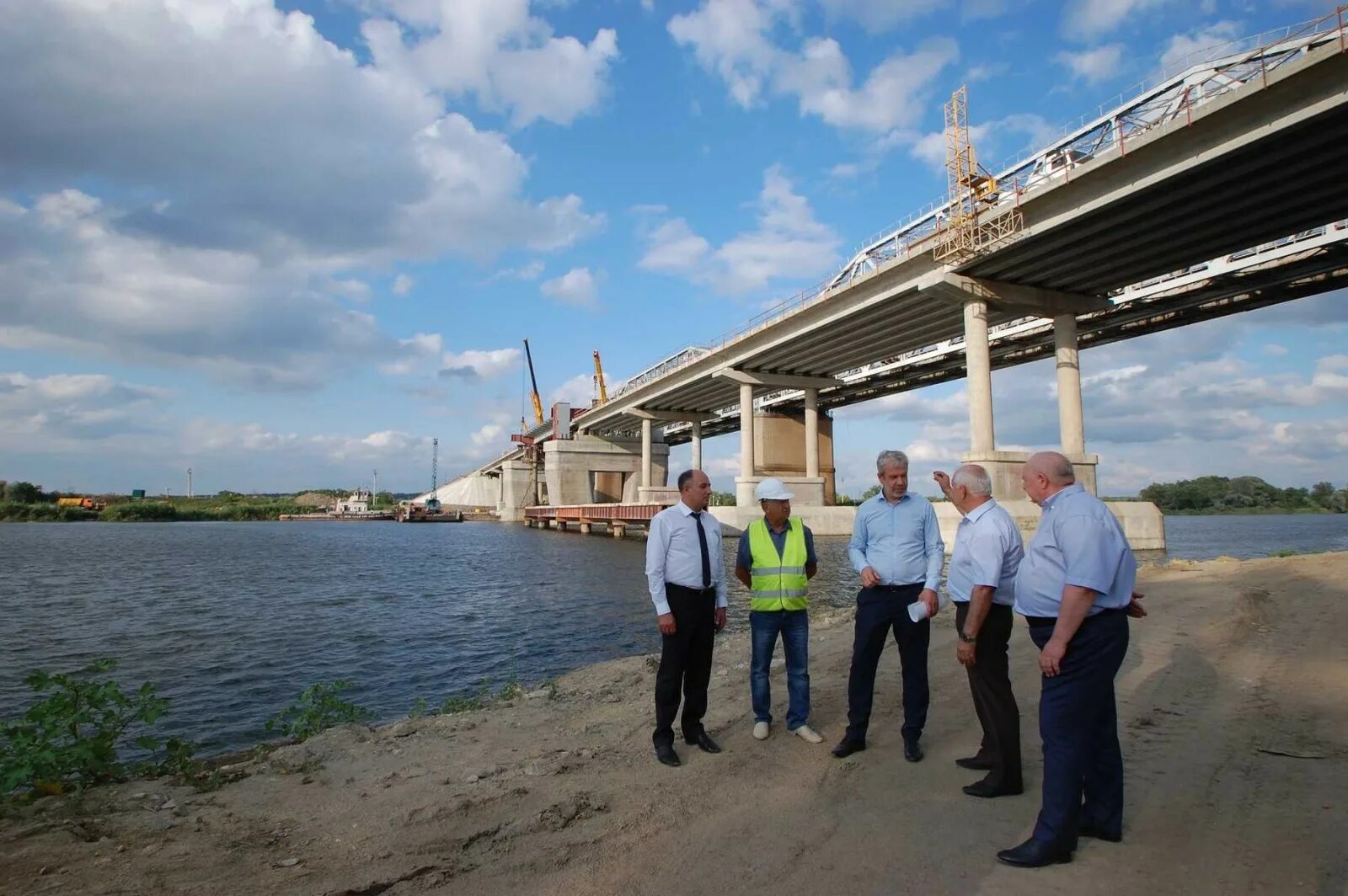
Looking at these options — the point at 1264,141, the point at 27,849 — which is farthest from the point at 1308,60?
the point at 27,849

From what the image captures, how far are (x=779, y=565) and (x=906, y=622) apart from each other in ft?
3.11

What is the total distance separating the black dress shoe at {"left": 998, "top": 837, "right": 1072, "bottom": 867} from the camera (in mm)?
3219

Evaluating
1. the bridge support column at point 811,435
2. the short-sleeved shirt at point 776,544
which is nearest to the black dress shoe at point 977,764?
the short-sleeved shirt at point 776,544

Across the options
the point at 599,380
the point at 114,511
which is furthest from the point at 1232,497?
the point at 114,511

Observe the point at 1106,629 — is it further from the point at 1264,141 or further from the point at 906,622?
the point at 1264,141

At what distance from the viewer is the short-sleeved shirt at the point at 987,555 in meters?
4.19

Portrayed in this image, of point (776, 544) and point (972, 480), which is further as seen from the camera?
point (776, 544)

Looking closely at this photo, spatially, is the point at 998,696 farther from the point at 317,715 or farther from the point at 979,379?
the point at 979,379

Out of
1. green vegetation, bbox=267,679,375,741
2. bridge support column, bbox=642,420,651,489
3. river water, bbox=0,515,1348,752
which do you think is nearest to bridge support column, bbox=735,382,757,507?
river water, bbox=0,515,1348,752

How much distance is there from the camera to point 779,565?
522cm

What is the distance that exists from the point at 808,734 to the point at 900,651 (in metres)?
0.95

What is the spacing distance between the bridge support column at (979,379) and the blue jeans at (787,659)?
25630 mm

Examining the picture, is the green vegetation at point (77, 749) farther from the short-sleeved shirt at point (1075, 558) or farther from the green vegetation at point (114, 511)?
the green vegetation at point (114, 511)

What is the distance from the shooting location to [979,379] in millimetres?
29500
